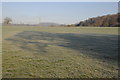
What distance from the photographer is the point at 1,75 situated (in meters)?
3.38

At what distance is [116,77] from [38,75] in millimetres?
2152

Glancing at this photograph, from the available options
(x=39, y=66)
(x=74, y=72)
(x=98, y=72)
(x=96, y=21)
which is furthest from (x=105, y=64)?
(x=96, y=21)

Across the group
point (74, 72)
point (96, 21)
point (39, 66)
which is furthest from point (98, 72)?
point (96, 21)

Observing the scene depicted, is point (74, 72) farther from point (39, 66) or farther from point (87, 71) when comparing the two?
point (39, 66)

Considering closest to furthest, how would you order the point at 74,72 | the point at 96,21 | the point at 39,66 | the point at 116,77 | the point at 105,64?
the point at 116,77 < the point at 74,72 < the point at 39,66 < the point at 105,64 < the point at 96,21

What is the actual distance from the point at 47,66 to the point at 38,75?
75 cm

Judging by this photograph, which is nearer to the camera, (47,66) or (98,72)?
(98,72)

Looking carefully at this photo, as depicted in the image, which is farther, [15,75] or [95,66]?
[95,66]

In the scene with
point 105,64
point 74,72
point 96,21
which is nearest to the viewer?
point 74,72

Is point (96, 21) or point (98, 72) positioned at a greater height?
point (96, 21)

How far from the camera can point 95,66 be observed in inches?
164

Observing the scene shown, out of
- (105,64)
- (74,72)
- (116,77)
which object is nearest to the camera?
(116,77)

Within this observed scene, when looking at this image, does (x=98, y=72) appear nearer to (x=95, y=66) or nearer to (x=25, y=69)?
(x=95, y=66)

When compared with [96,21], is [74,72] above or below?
below
